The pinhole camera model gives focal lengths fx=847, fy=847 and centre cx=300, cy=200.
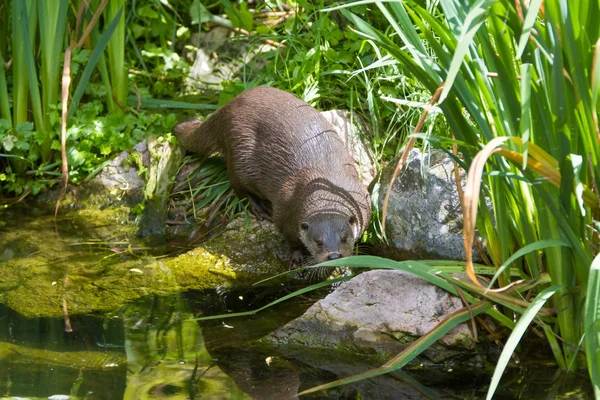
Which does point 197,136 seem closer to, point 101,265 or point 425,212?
point 101,265

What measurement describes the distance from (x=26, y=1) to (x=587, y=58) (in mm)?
2789

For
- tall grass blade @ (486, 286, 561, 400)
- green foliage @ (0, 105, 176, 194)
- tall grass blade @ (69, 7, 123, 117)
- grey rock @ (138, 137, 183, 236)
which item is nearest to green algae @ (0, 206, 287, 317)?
grey rock @ (138, 137, 183, 236)

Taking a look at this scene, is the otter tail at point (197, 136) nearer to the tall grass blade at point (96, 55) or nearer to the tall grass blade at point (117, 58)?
the tall grass blade at point (117, 58)

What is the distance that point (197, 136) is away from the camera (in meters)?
4.35

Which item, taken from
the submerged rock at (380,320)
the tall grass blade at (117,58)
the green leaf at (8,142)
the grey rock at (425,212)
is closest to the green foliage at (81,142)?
the green leaf at (8,142)

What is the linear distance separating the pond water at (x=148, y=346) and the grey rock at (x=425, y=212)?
0.55 metres

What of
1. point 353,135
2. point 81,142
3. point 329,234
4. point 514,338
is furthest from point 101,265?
point 514,338

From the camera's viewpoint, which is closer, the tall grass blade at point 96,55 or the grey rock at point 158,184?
the tall grass blade at point 96,55

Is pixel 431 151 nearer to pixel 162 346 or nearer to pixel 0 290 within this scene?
pixel 162 346

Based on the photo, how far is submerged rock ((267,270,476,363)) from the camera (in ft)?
9.00

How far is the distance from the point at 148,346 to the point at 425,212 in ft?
4.66

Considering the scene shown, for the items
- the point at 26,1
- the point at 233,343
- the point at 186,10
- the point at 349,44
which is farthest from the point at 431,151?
the point at 186,10

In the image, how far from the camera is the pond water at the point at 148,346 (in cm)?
251

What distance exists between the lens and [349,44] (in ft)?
14.6
